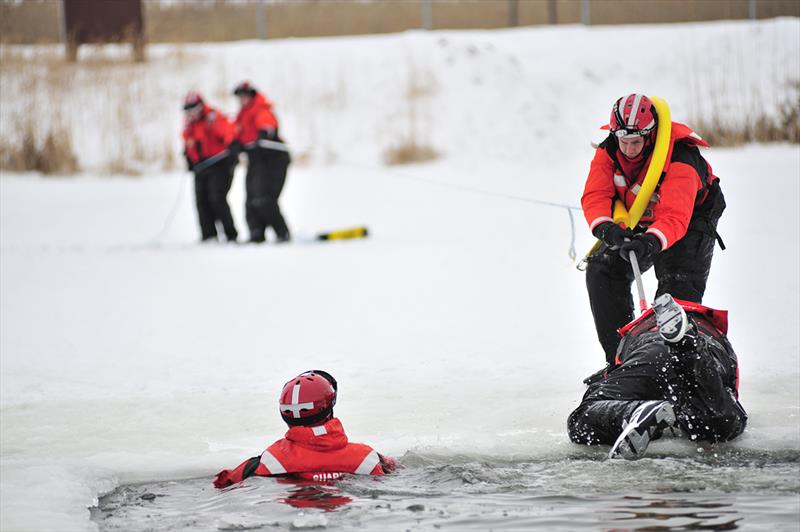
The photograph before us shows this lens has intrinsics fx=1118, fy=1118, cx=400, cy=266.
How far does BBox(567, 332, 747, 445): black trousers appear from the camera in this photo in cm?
459

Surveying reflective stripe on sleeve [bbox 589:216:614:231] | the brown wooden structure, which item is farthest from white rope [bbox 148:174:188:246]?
reflective stripe on sleeve [bbox 589:216:614:231]

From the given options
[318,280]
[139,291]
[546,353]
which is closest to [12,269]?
[139,291]

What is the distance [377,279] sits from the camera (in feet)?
30.8

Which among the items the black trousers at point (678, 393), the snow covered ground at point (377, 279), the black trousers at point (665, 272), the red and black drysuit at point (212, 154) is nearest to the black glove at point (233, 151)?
the red and black drysuit at point (212, 154)

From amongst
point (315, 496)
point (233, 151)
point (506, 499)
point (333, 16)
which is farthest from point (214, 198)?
point (333, 16)

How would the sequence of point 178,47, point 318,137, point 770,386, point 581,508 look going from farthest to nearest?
point 178,47, point 318,137, point 770,386, point 581,508

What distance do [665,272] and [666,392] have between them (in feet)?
2.48

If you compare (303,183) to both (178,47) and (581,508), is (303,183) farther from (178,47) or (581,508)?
(581,508)

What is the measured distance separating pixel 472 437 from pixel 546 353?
183cm

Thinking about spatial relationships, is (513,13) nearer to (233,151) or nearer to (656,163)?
(233,151)

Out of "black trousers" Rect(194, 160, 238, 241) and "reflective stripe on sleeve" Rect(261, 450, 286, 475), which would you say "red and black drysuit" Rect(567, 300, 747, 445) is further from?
"black trousers" Rect(194, 160, 238, 241)

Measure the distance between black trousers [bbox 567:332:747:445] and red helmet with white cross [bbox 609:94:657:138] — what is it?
3.09 feet

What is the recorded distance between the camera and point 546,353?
673 centimetres

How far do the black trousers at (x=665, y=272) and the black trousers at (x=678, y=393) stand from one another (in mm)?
464
